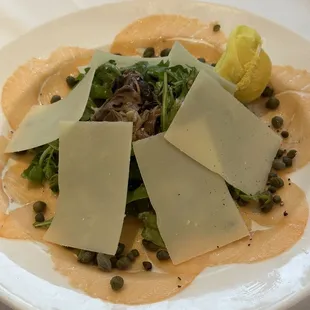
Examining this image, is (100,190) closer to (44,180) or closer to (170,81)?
(44,180)

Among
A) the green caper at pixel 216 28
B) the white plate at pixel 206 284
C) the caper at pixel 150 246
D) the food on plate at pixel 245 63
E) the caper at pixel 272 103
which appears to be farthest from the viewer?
the green caper at pixel 216 28

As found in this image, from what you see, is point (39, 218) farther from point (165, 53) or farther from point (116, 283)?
point (165, 53)

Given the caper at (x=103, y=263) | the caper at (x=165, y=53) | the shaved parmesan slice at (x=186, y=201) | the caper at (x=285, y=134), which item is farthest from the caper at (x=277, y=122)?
the caper at (x=103, y=263)

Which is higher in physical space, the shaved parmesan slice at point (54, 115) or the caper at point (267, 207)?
the shaved parmesan slice at point (54, 115)

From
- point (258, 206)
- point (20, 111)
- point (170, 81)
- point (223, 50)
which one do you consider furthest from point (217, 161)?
point (20, 111)

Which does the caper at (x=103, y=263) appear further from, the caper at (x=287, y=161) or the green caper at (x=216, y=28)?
the green caper at (x=216, y=28)

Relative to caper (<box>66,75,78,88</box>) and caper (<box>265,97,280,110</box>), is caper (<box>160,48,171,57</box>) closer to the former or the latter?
caper (<box>66,75,78,88</box>)

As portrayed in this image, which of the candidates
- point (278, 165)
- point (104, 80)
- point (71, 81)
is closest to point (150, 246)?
point (278, 165)
